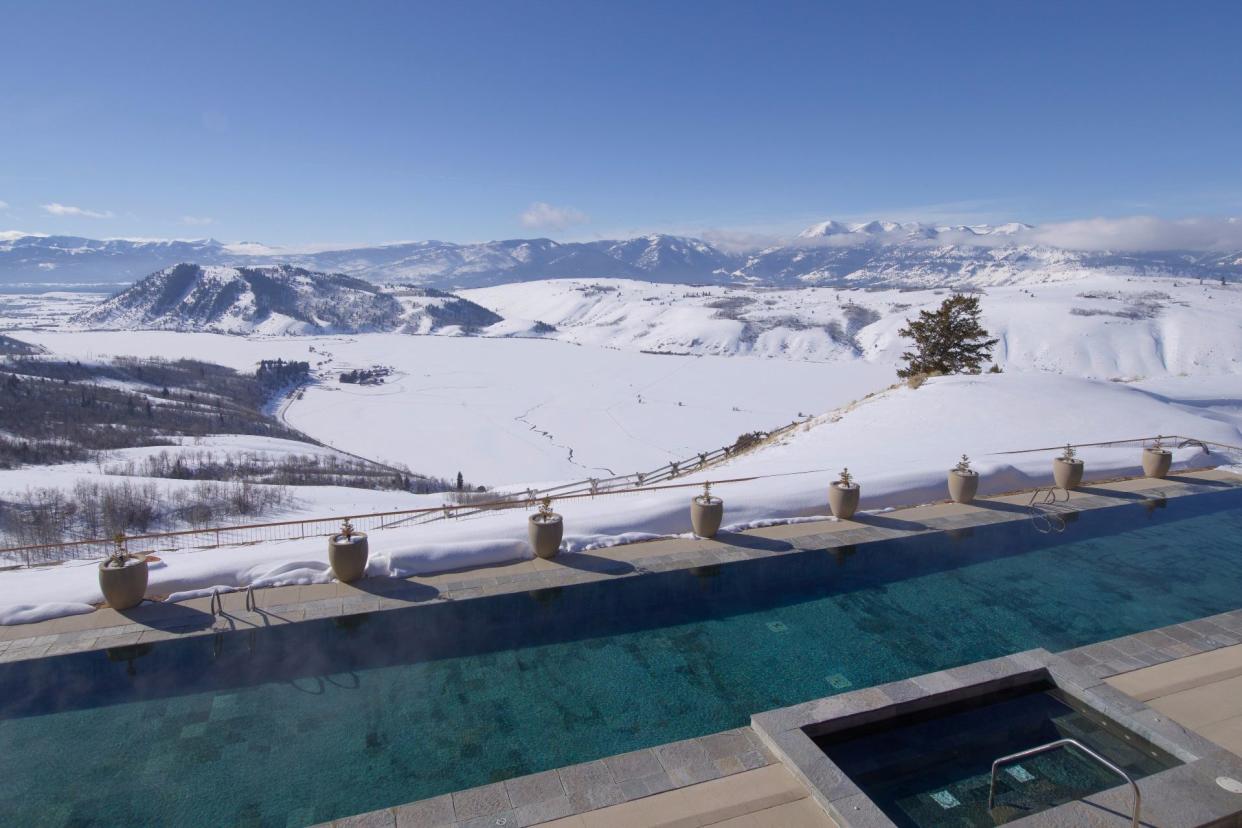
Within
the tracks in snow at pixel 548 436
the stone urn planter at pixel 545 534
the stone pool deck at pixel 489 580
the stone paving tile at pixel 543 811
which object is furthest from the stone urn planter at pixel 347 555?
the tracks in snow at pixel 548 436

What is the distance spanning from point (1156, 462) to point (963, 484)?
6.06 m

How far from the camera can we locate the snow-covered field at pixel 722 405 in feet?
38.8

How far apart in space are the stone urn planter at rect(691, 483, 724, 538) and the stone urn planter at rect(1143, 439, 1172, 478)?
1165 cm

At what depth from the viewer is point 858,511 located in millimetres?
13352

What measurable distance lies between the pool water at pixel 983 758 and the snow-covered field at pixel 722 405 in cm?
559

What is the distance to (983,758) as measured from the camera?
6.47m

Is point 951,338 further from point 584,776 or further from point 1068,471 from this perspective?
point 584,776

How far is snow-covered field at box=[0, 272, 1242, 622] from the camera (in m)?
11.8

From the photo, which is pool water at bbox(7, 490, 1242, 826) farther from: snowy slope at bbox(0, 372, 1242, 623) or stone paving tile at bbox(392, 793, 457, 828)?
snowy slope at bbox(0, 372, 1242, 623)

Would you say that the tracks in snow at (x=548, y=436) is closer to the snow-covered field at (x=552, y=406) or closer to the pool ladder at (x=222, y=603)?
the snow-covered field at (x=552, y=406)

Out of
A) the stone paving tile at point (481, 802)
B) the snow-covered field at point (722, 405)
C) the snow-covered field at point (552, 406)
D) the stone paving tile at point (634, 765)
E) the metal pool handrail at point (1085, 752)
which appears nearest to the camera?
the metal pool handrail at point (1085, 752)

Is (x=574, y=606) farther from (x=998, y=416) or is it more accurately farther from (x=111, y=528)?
(x=111, y=528)

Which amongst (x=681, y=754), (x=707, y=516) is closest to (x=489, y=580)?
(x=707, y=516)

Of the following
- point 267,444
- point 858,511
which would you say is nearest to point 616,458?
point 267,444
